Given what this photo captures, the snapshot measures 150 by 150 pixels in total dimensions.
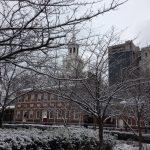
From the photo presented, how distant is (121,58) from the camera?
13945mm

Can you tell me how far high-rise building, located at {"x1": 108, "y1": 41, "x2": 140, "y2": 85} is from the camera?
1302 cm

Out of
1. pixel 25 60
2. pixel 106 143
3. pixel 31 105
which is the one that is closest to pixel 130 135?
pixel 106 143

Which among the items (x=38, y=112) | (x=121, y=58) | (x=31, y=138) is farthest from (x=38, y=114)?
(x=31, y=138)

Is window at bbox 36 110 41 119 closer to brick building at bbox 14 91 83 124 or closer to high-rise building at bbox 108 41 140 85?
brick building at bbox 14 91 83 124

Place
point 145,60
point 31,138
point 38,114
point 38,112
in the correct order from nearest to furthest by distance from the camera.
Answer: point 31,138 → point 145,60 → point 38,114 → point 38,112

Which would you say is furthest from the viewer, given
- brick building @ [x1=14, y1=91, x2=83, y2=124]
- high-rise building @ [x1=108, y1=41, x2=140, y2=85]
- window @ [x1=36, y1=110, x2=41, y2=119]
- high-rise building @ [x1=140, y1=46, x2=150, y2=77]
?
window @ [x1=36, y1=110, x2=41, y2=119]

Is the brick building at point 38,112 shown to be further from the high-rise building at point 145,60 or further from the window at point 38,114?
the high-rise building at point 145,60

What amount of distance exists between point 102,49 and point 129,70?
5.25 ft

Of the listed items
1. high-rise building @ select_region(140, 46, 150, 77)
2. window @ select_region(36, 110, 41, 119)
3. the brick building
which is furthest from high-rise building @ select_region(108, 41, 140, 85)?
window @ select_region(36, 110, 41, 119)

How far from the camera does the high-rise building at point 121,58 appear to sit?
1302 centimetres

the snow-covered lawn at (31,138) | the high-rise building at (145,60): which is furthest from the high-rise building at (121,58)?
the snow-covered lawn at (31,138)

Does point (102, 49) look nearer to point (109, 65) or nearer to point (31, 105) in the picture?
point (109, 65)

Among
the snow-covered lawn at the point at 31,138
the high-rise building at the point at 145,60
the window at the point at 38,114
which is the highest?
the high-rise building at the point at 145,60

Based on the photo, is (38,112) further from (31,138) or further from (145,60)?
(31,138)
